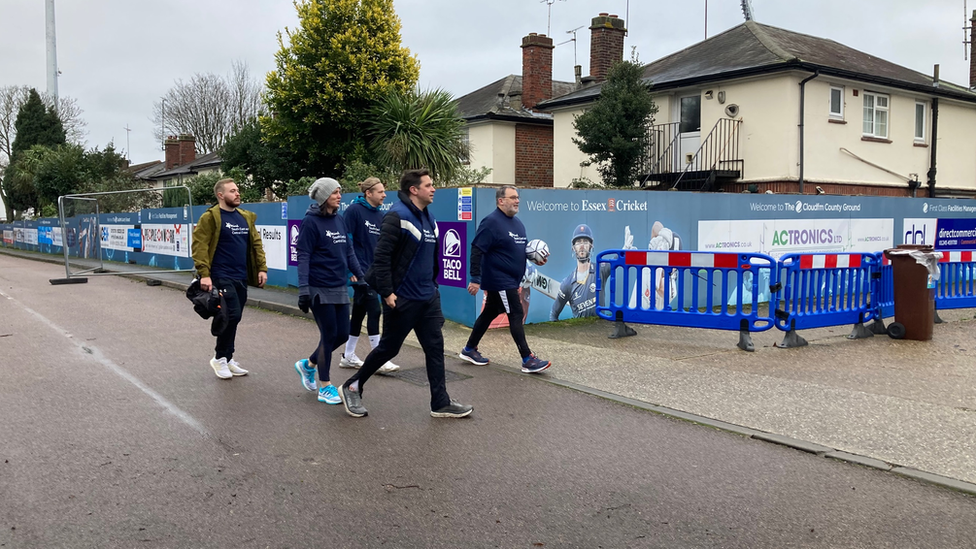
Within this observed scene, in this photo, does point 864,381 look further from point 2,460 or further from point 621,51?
point 621,51

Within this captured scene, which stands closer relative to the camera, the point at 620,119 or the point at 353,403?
the point at 353,403

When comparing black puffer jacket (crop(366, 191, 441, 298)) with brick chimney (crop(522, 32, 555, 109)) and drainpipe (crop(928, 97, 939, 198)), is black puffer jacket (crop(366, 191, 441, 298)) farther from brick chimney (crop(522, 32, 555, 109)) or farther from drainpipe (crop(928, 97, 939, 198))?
brick chimney (crop(522, 32, 555, 109))

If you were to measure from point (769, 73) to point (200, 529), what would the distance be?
62.5 feet

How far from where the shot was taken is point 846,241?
15.1 meters

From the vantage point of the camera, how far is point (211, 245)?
7.42 meters

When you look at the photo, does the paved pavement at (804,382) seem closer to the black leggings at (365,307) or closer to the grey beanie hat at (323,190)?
the black leggings at (365,307)

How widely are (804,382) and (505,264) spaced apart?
122 inches

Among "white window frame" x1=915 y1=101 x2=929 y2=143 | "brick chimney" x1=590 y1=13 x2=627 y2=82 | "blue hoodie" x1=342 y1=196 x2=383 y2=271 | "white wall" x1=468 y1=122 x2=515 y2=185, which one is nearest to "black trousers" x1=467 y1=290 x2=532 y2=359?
"blue hoodie" x1=342 y1=196 x2=383 y2=271

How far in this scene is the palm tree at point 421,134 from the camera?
52.7 ft

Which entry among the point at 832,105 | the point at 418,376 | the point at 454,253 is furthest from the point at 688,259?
the point at 832,105

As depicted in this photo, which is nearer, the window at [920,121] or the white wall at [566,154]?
the window at [920,121]

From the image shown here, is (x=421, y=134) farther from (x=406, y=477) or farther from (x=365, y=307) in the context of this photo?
(x=406, y=477)

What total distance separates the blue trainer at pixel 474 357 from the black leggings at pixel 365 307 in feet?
3.39

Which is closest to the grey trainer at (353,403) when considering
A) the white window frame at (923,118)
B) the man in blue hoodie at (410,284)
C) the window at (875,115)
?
the man in blue hoodie at (410,284)
